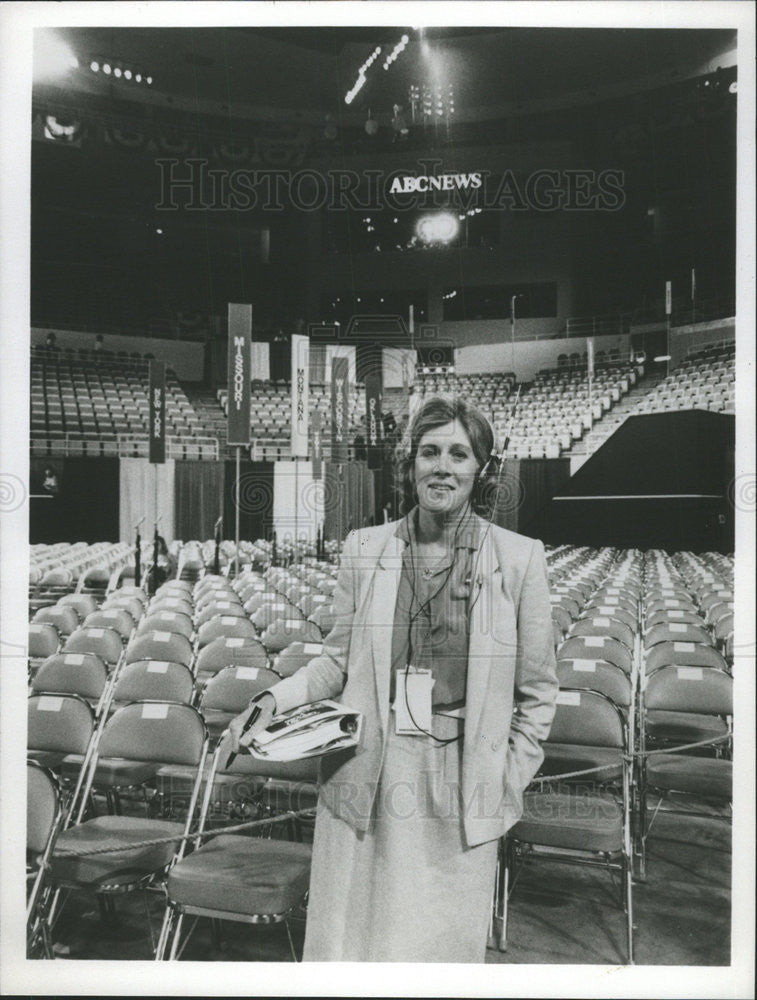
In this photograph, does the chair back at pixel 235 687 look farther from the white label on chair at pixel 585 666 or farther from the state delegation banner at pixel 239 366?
the white label on chair at pixel 585 666

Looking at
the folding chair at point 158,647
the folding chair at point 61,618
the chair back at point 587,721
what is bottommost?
the chair back at point 587,721

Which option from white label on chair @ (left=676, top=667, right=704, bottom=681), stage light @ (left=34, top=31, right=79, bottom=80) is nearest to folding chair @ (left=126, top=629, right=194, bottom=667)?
white label on chair @ (left=676, top=667, right=704, bottom=681)

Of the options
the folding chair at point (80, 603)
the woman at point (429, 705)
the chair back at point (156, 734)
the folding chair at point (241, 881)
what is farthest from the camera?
the folding chair at point (80, 603)

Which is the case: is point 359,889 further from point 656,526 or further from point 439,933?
point 656,526

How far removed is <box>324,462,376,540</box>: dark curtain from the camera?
113 inches

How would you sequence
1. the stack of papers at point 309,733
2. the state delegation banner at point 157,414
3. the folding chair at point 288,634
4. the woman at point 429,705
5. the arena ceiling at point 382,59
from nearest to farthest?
the woman at point 429,705
the stack of papers at point 309,733
the arena ceiling at point 382,59
the folding chair at point 288,634
the state delegation banner at point 157,414

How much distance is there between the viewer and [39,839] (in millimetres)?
2744

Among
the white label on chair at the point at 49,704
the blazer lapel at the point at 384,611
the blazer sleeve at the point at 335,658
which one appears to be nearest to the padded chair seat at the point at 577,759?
the blazer lapel at the point at 384,611

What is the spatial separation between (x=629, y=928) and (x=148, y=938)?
1920 millimetres

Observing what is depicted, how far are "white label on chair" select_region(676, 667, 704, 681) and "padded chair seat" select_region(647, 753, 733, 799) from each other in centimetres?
35

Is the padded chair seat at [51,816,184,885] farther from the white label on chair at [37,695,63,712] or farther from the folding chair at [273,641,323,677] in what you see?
the folding chair at [273,641,323,677]

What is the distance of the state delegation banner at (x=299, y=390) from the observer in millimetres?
3055

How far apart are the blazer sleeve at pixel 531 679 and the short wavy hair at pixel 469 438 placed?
34 cm

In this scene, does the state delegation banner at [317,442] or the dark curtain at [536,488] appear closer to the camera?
the dark curtain at [536,488]
